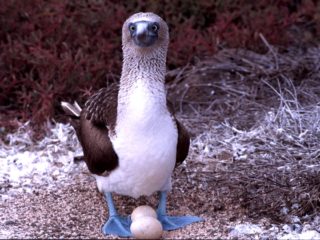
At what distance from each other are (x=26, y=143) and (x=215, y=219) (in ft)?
6.29

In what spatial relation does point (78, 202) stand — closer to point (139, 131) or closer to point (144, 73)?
point (139, 131)

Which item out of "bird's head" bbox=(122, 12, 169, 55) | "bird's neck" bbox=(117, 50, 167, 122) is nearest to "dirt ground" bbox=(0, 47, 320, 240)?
"bird's neck" bbox=(117, 50, 167, 122)

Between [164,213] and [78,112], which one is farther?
[78,112]

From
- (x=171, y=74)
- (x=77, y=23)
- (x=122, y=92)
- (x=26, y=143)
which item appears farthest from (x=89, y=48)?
(x=122, y=92)

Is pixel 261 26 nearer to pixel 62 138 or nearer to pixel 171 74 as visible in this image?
pixel 171 74

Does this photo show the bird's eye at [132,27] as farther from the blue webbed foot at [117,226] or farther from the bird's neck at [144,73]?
the blue webbed foot at [117,226]

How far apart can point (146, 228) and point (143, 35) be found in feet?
3.48

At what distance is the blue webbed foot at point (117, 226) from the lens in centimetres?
427

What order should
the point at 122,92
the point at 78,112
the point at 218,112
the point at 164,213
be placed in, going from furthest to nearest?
1. the point at 218,112
2. the point at 78,112
3. the point at 164,213
4. the point at 122,92

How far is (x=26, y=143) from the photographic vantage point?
5.78m

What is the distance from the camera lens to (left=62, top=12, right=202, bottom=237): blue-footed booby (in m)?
4.09

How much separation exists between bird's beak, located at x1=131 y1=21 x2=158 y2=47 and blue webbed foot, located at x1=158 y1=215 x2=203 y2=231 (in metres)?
1.06

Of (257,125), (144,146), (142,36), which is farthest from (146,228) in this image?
(257,125)

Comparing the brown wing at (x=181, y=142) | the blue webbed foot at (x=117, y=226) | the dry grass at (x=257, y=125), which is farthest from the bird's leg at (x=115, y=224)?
the dry grass at (x=257, y=125)
